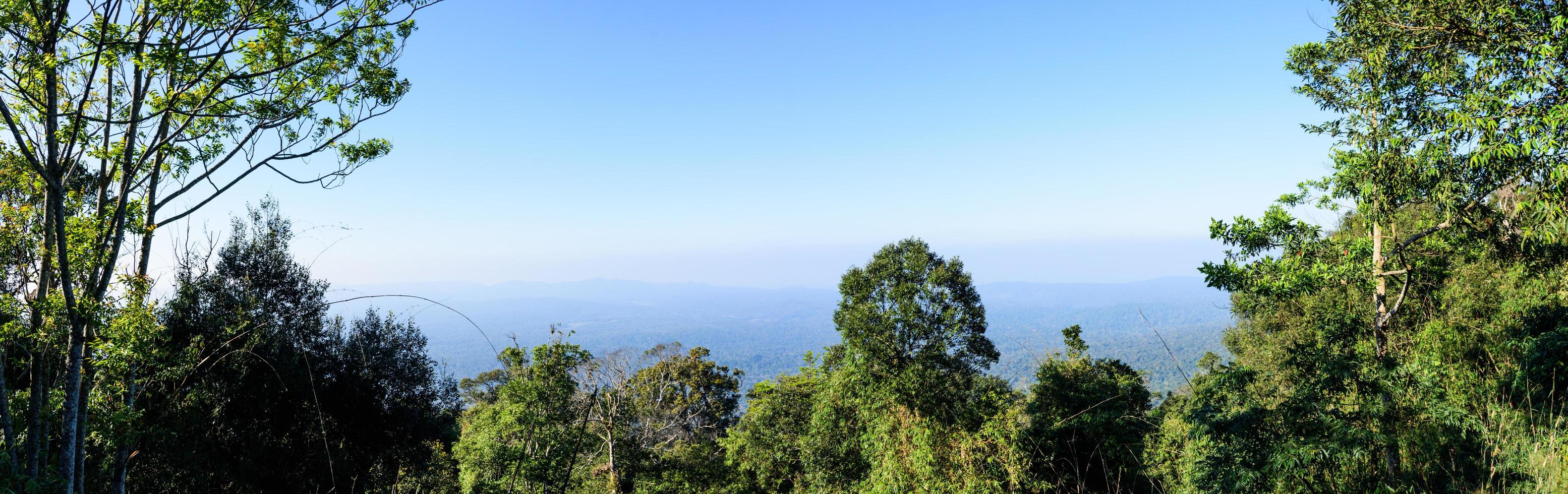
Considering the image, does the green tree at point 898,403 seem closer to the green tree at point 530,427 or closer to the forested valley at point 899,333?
the forested valley at point 899,333

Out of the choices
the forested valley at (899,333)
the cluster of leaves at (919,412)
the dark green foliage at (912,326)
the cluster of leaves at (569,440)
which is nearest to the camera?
the forested valley at (899,333)

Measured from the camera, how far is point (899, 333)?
14.0 metres

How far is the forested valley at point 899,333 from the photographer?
465cm

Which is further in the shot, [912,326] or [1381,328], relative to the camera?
[912,326]

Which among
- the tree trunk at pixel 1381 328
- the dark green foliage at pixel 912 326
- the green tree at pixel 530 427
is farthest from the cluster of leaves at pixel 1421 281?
the green tree at pixel 530 427

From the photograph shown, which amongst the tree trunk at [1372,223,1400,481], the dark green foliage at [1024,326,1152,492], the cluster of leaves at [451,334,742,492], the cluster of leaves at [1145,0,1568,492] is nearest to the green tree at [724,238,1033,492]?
the dark green foliage at [1024,326,1152,492]

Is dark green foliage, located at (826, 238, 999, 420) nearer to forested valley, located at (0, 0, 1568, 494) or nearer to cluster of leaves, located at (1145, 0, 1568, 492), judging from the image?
forested valley, located at (0, 0, 1568, 494)

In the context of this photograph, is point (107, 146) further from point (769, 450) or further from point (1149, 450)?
point (1149, 450)

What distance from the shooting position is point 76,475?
473 cm

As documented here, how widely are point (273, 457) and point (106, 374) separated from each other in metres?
7.07

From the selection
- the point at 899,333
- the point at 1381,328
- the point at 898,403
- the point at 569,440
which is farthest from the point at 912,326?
the point at 569,440

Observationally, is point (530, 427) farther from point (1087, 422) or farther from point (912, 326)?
point (1087, 422)

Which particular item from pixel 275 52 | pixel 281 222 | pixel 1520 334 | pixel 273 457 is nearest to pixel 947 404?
pixel 1520 334

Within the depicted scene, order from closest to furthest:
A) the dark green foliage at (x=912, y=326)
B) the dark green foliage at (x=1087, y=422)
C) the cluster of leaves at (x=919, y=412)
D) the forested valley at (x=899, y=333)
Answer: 1. the forested valley at (x=899, y=333)
2. the cluster of leaves at (x=919, y=412)
3. the dark green foliage at (x=912, y=326)
4. the dark green foliage at (x=1087, y=422)
